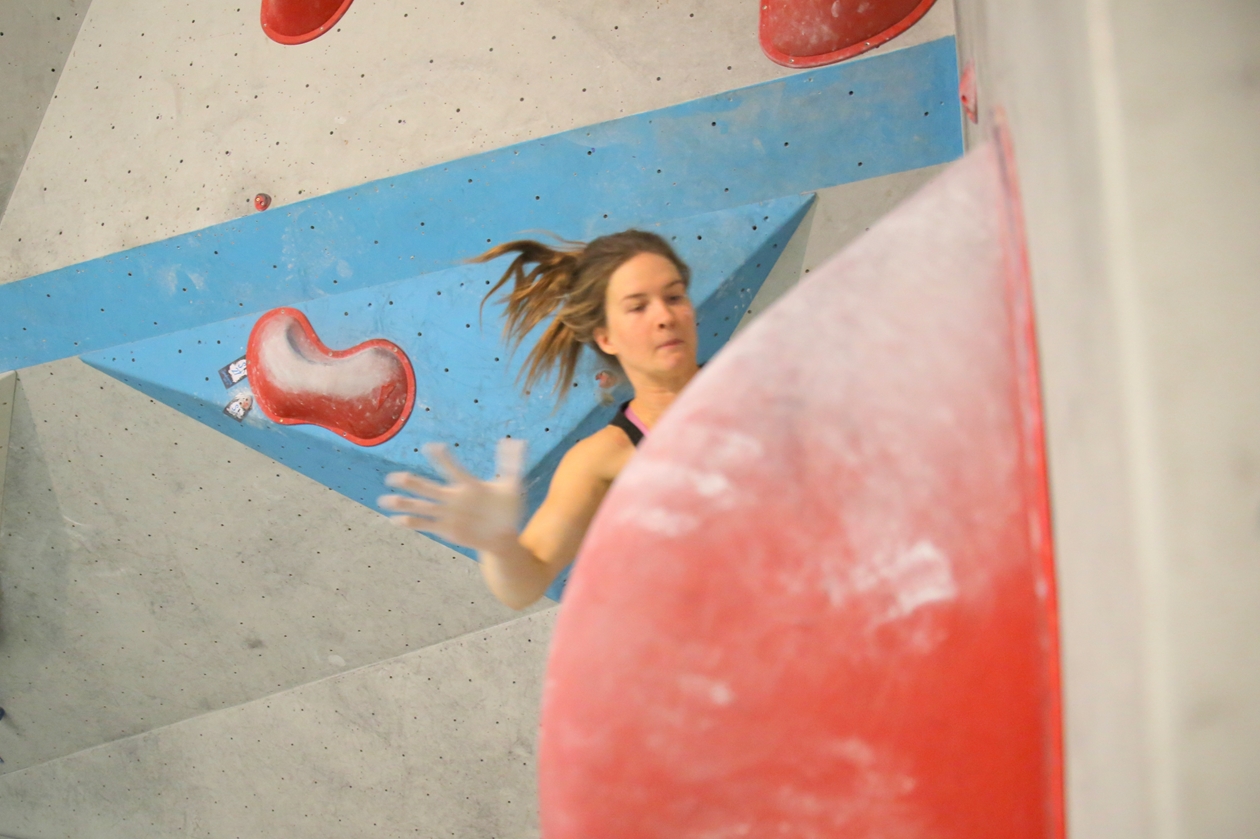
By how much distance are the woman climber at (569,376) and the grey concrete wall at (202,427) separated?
0.62 m

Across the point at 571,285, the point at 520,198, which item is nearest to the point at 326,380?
the point at 520,198

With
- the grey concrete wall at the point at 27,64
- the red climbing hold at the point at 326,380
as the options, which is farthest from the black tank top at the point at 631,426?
the grey concrete wall at the point at 27,64

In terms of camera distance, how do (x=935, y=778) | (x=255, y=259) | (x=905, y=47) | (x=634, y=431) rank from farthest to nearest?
(x=255, y=259) → (x=905, y=47) → (x=634, y=431) → (x=935, y=778)

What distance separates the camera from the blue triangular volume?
1.82 meters

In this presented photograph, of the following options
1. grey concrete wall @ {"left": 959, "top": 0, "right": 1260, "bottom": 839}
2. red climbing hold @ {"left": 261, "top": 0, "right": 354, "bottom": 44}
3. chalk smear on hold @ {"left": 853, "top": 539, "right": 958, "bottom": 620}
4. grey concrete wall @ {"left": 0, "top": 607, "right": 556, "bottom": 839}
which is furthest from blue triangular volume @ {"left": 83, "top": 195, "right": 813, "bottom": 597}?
grey concrete wall @ {"left": 959, "top": 0, "right": 1260, "bottom": 839}

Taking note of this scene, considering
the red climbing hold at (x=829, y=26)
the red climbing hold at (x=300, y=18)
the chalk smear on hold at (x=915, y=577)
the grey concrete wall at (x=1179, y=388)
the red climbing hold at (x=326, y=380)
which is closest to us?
the grey concrete wall at (x=1179, y=388)

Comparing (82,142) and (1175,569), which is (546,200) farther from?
(1175,569)

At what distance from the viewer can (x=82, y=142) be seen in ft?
8.01

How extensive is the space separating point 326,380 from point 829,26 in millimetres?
1336

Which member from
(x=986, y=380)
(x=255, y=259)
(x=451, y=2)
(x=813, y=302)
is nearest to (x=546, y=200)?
(x=451, y=2)

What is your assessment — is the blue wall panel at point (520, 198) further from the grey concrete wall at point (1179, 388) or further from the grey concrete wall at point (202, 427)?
the grey concrete wall at point (1179, 388)

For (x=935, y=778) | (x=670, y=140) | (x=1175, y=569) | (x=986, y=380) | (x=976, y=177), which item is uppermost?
(x=670, y=140)

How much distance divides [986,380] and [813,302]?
6.2 inches

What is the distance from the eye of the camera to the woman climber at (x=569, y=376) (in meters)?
1.09
